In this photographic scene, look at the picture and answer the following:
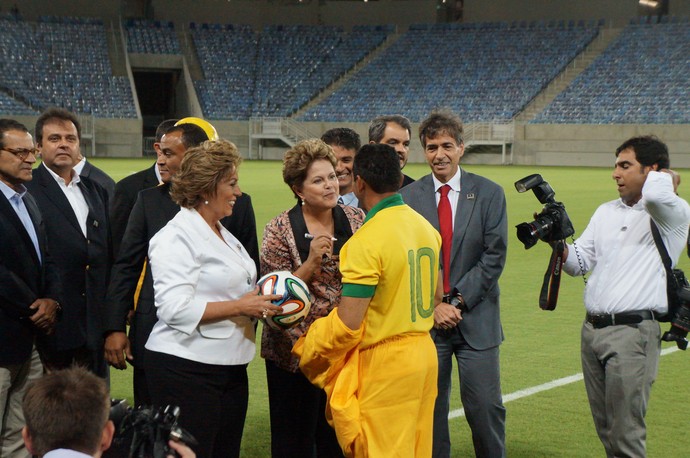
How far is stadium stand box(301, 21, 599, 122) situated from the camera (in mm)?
45375

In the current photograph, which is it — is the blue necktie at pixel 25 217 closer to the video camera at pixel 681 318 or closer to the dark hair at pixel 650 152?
the dark hair at pixel 650 152

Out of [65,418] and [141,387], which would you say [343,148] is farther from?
[65,418]

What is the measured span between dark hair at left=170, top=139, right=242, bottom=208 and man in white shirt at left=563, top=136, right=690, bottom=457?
2.27m

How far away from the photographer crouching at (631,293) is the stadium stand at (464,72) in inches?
1531

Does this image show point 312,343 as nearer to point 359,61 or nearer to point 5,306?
point 5,306

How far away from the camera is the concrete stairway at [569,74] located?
142 feet

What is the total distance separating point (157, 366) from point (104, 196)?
2251 millimetres

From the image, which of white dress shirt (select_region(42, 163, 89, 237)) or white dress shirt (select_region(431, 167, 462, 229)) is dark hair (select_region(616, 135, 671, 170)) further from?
white dress shirt (select_region(42, 163, 89, 237))

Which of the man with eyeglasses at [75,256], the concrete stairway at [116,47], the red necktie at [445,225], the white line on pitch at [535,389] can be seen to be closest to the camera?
the red necktie at [445,225]

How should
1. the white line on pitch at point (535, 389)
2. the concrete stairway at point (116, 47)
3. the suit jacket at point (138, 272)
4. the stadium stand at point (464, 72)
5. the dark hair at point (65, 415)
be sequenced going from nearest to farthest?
the dark hair at point (65, 415) → the suit jacket at point (138, 272) → the white line on pitch at point (535, 389) → the stadium stand at point (464, 72) → the concrete stairway at point (116, 47)

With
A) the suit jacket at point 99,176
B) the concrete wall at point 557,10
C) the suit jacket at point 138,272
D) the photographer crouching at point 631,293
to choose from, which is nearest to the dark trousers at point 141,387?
the suit jacket at point 138,272

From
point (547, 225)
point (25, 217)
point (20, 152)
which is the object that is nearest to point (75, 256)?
point (25, 217)

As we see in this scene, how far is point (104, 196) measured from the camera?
19.2ft

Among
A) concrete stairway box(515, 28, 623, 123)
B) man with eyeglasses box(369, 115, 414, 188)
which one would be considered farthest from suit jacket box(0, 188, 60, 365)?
concrete stairway box(515, 28, 623, 123)
